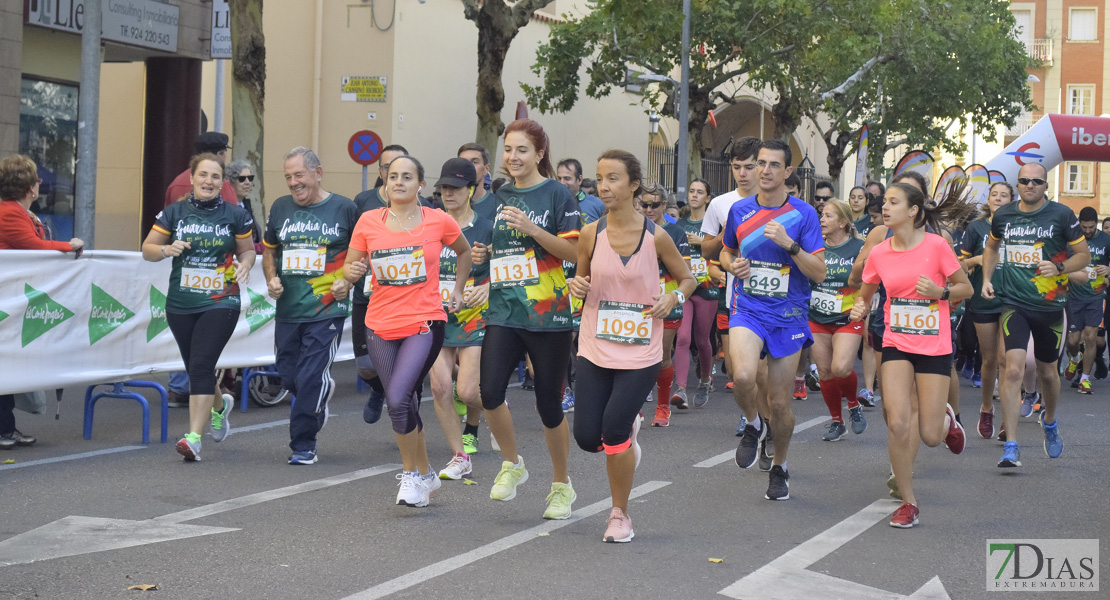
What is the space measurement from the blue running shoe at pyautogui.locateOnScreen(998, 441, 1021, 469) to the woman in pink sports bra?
3.55m

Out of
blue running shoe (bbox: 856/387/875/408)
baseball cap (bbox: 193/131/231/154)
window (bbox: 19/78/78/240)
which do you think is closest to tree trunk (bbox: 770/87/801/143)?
window (bbox: 19/78/78/240)

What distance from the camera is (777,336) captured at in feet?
26.0

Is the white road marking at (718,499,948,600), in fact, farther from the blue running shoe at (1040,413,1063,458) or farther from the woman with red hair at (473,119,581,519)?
the blue running shoe at (1040,413,1063,458)

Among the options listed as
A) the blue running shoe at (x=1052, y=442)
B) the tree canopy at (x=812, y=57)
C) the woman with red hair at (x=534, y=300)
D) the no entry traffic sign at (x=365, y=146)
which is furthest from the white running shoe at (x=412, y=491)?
the no entry traffic sign at (x=365, y=146)

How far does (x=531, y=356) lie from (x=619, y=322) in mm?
812

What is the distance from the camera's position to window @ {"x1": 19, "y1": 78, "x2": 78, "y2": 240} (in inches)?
758

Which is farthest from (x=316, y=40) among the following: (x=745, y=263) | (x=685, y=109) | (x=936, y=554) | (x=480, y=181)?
(x=936, y=554)

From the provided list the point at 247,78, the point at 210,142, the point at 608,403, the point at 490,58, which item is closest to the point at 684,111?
the point at 490,58

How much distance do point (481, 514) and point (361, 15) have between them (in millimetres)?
19926

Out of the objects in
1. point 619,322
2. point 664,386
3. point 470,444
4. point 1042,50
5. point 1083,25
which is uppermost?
point 1083,25

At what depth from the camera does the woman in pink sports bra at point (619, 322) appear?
6.52m

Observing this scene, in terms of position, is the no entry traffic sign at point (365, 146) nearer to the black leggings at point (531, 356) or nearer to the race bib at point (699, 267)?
the race bib at point (699, 267)

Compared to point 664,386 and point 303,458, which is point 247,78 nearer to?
point 664,386

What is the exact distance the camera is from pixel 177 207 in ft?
29.2
